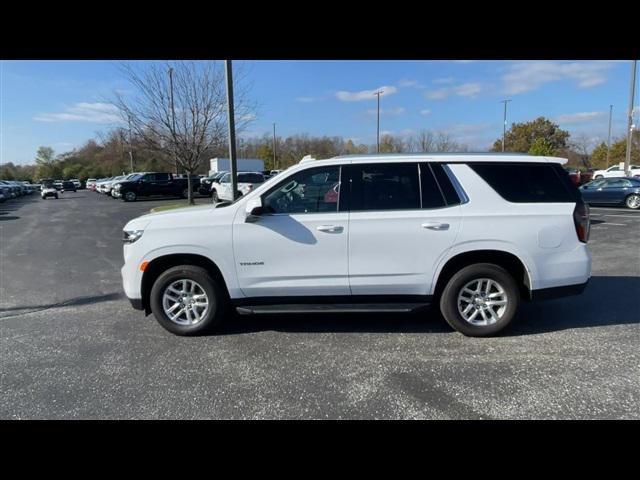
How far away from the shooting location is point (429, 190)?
4.01 meters

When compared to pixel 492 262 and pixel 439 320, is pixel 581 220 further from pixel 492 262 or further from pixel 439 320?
pixel 439 320

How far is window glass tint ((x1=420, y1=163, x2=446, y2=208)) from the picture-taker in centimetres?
398

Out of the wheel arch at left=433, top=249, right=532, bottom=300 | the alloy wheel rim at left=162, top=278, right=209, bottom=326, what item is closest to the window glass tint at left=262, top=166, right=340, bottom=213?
the alloy wheel rim at left=162, top=278, right=209, bottom=326

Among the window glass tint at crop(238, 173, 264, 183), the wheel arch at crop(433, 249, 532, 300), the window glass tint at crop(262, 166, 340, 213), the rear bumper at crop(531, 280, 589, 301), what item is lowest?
the rear bumper at crop(531, 280, 589, 301)

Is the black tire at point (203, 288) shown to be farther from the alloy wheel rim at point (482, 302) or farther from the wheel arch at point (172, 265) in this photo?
the alloy wheel rim at point (482, 302)

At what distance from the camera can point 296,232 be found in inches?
155

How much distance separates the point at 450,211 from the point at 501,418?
6.63 ft

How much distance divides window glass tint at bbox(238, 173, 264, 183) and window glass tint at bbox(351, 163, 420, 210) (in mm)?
20605

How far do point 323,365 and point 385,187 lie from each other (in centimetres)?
195

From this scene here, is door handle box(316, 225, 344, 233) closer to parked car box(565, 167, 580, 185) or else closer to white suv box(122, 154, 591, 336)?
white suv box(122, 154, 591, 336)

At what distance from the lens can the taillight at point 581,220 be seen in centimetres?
393

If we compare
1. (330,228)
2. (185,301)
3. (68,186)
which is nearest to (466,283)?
(330,228)
